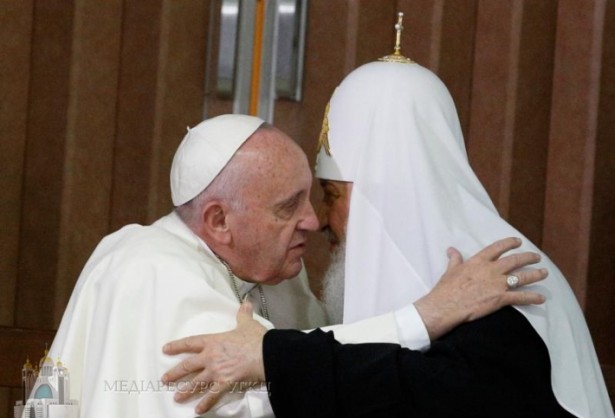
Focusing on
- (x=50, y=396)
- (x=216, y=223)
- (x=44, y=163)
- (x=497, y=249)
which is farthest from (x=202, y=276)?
(x=44, y=163)

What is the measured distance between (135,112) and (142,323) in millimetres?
2223

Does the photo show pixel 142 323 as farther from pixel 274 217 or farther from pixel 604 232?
pixel 604 232

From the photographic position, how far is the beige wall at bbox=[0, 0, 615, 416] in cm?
570

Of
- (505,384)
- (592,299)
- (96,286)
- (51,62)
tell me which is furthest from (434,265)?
(51,62)

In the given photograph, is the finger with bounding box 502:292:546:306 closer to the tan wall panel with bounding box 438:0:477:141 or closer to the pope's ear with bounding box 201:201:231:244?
the pope's ear with bounding box 201:201:231:244

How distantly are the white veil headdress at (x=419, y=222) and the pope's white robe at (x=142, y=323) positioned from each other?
19 centimetres

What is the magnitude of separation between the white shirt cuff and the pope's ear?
61 cm

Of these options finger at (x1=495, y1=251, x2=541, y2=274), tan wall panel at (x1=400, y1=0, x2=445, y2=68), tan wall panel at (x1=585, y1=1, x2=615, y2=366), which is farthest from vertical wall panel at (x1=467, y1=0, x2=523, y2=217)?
finger at (x1=495, y1=251, x2=541, y2=274)

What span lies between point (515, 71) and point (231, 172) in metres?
2.28

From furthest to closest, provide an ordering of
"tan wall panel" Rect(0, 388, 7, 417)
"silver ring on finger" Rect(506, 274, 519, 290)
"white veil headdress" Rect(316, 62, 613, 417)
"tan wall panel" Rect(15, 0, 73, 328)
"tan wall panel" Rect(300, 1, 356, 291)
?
"tan wall panel" Rect(300, 1, 356, 291), "tan wall panel" Rect(15, 0, 73, 328), "tan wall panel" Rect(0, 388, 7, 417), "white veil headdress" Rect(316, 62, 613, 417), "silver ring on finger" Rect(506, 274, 519, 290)

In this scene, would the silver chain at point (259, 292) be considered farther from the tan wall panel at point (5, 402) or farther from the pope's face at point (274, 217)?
the tan wall panel at point (5, 402)

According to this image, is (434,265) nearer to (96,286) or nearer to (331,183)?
(331,183)

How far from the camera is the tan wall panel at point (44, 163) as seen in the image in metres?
5.68

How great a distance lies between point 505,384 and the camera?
370cm
